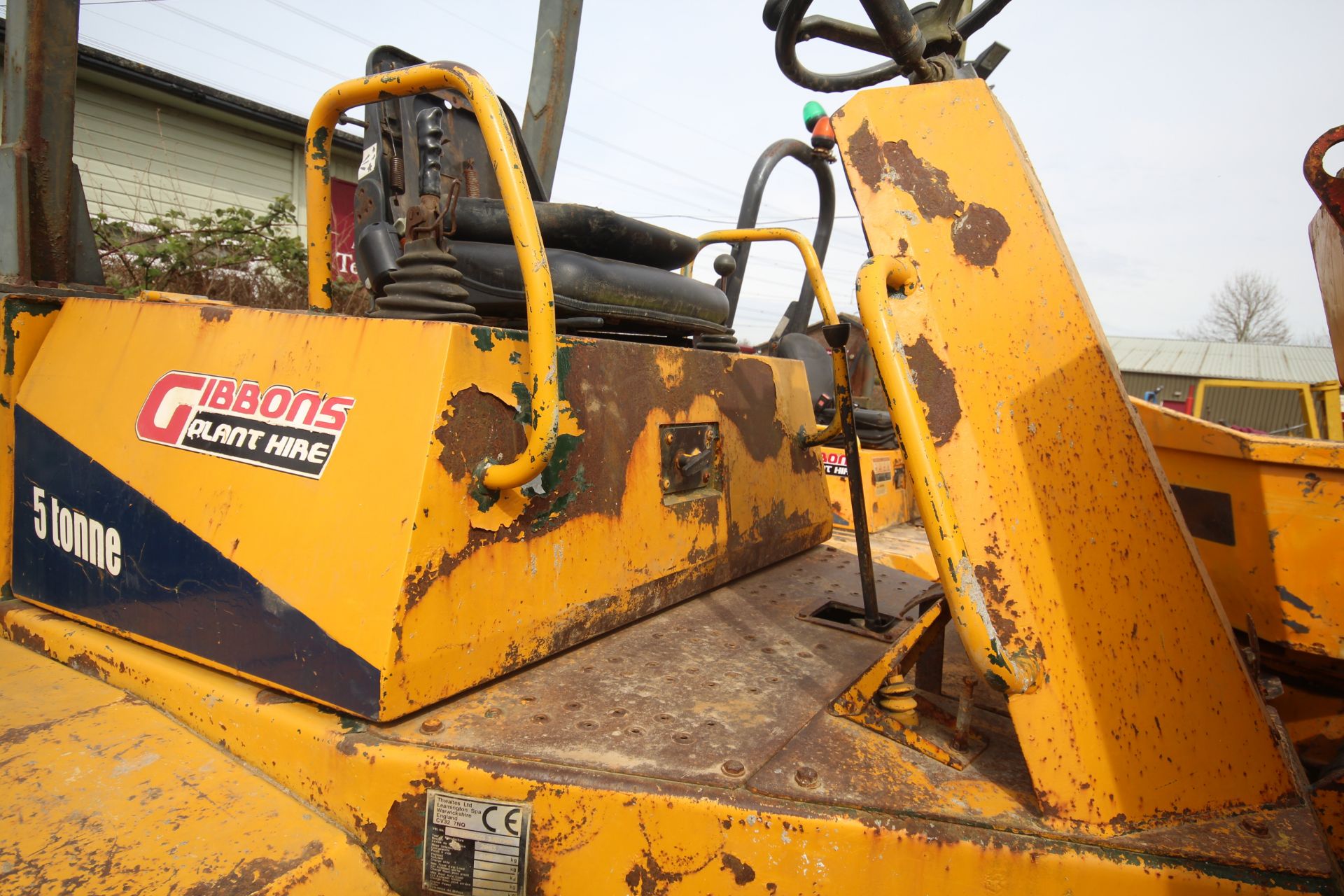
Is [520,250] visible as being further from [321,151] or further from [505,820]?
[505,820]

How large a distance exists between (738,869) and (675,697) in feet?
1.38

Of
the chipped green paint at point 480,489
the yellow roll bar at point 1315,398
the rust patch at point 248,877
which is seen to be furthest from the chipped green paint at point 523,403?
the yellow roll bar at point 1315,398

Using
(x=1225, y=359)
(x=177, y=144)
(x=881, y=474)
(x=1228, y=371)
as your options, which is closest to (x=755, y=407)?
(x=881, y=474)

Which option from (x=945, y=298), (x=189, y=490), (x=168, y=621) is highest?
(x=945, y=298)

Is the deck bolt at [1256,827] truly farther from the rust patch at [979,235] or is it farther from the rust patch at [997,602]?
the rust patch at [979,235]

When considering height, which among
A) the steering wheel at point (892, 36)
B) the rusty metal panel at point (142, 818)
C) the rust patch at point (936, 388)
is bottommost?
the rusty metal panel at point (142, 818)

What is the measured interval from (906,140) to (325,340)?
Answer: 113 cm

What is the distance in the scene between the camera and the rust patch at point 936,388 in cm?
119

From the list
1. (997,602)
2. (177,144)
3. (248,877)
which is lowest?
(248,877)

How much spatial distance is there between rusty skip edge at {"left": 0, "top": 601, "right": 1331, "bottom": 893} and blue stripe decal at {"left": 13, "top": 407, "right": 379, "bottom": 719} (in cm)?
7

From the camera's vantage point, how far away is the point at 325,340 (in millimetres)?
1524

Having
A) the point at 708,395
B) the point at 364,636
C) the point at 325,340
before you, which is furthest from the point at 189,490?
the point at 708,395

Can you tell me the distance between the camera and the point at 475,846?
1154 mm

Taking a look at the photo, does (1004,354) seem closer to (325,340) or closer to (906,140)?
(906,140)
